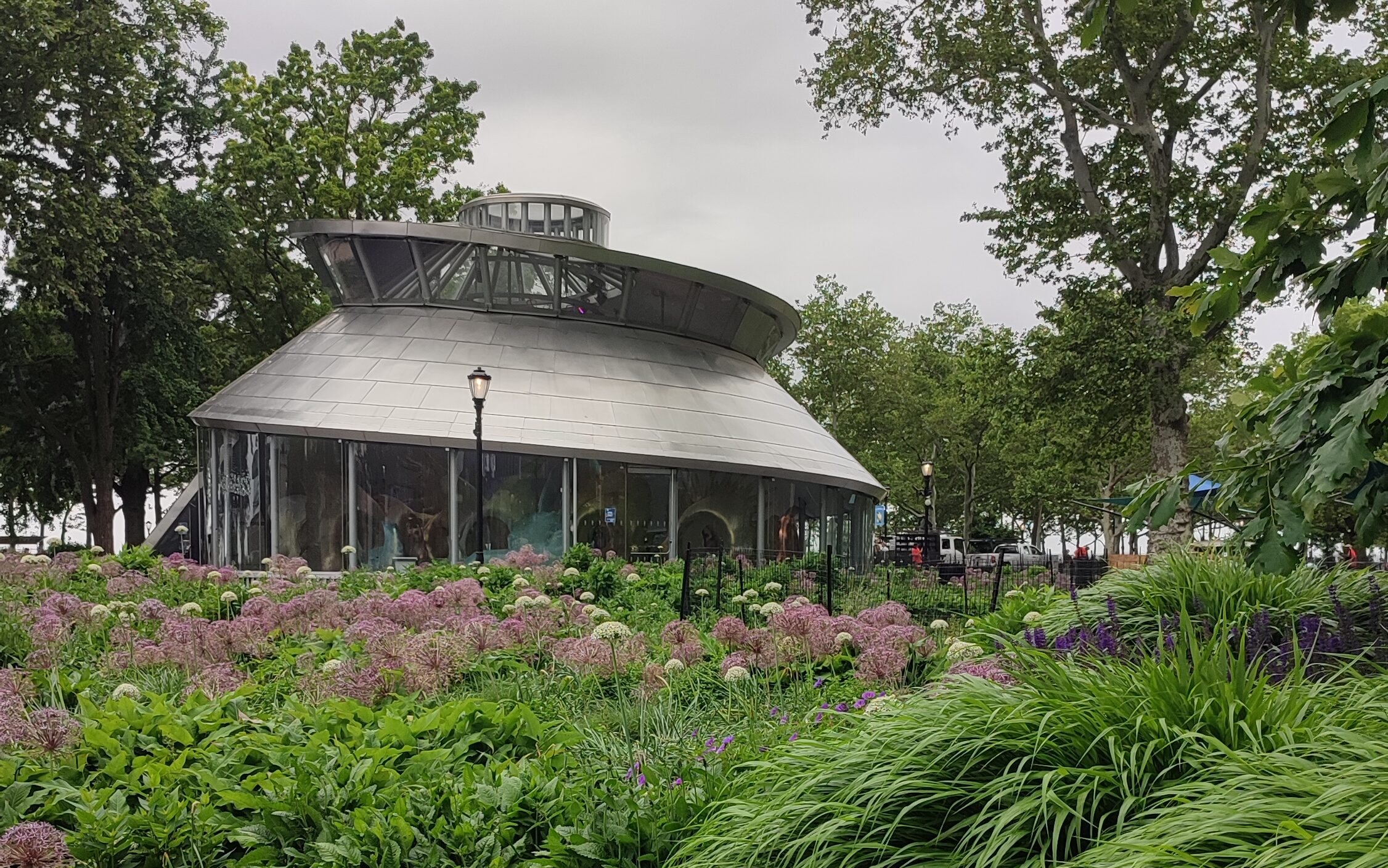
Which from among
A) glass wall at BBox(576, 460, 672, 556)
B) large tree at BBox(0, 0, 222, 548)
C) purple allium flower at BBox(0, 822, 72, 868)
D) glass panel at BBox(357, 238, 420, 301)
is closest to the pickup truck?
glass wall at BBox(576, 460, 672, 556)

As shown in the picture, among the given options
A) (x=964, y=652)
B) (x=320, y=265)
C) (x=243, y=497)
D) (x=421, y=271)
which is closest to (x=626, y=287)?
(x=421, y=271)

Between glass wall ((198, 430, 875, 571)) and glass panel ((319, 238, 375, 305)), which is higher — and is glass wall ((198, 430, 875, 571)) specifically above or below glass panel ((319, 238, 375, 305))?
below

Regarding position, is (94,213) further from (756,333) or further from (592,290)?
(756,333)

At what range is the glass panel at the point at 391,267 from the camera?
86.6 feet

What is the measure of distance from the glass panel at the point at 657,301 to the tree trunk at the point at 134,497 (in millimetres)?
19891

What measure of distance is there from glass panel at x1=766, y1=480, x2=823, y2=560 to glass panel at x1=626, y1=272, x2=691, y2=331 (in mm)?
5629

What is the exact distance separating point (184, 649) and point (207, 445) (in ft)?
70.7

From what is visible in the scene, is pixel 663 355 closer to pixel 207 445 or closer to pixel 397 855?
pixel 207 445

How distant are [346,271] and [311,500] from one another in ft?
22.3

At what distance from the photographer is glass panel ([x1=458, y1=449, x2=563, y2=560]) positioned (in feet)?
75.9

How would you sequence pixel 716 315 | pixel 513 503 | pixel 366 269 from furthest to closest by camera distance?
pixel 716 315, pixel 366 269, pixel 513 503

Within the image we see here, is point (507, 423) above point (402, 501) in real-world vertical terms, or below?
above

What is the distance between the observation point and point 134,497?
37625 mm

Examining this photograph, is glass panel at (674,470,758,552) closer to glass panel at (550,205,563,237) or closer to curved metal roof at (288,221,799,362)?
curved metal roof at (288,221,799,362)
